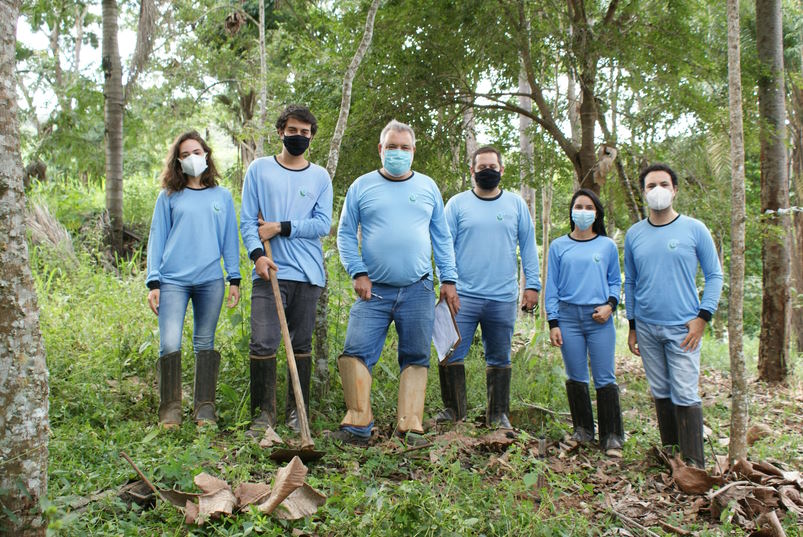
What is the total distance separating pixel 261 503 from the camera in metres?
3.21

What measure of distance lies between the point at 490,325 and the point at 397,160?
59.4 inches

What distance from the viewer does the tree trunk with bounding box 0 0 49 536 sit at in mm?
2549

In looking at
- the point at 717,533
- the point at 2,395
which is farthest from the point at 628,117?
the point at 2,395

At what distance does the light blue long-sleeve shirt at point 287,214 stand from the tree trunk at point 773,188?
616cm

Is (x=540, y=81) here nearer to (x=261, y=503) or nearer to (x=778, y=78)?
(x=778, y=78)

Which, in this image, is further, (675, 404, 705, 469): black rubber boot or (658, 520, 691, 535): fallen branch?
(675, 404, 705, 469): black rubber boot

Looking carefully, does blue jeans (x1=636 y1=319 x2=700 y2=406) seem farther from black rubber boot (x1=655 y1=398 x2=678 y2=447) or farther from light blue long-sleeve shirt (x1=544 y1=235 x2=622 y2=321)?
light blue long-sleeve shirt (x1=544 y1=235 x2=622 y2=321)

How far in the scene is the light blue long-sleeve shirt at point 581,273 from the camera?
5023 millimetres

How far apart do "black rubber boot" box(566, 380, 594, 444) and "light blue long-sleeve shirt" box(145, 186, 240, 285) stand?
269 centimetres

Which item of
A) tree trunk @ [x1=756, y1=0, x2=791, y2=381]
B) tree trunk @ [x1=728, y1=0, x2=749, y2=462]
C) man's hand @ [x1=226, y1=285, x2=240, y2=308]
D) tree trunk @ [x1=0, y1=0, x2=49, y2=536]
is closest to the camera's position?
tree trunk @ [x1=0, y1=0, x2=49, y2=536]

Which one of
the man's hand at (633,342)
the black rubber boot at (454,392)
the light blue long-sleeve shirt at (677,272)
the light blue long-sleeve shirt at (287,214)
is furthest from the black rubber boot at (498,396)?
the light blue long-sleeve shirt at (287,214)

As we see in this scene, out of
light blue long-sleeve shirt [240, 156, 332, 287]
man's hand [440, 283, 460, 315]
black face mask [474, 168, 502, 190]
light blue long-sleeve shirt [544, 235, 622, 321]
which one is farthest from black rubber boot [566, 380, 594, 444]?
light blue long-sleeve shirt [240, 156, 332, 287]

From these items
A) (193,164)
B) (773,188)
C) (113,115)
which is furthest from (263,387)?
(773,188)

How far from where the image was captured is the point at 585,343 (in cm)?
511
